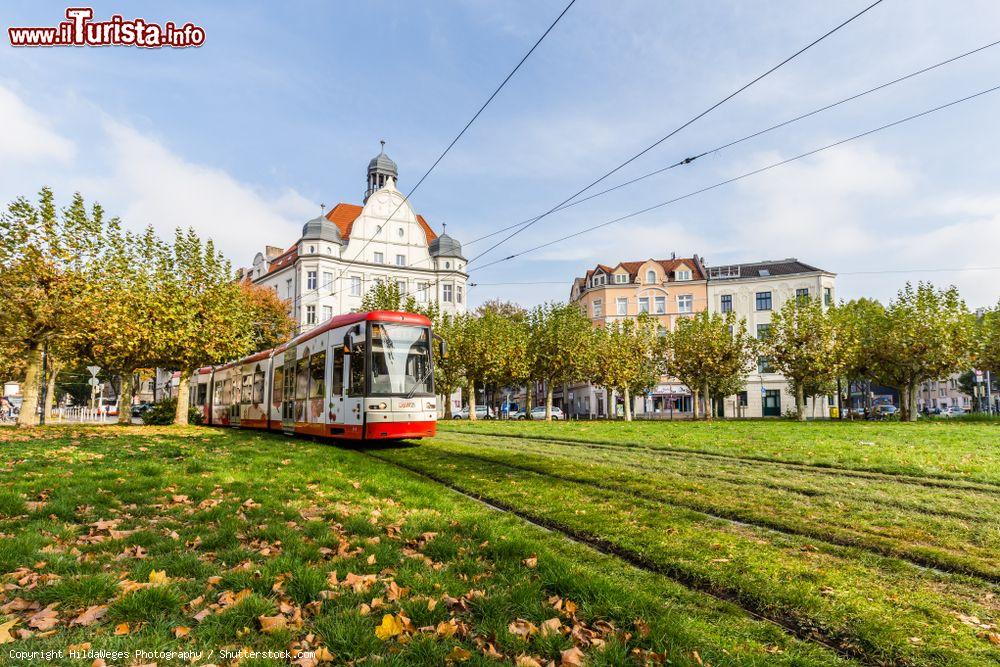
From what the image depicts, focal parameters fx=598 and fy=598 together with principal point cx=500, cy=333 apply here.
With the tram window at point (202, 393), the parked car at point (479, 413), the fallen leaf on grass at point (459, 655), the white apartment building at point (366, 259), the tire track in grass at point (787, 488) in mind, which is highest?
the white apartment building at point (366, 259)

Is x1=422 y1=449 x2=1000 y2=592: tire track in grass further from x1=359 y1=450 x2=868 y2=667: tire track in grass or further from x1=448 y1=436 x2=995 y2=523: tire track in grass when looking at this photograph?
x1=448 y1=436 x2=995 y2=523: tire track in grass

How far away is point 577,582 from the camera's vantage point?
4.51 m

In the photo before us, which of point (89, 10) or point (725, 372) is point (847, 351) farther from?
point (89, 10)

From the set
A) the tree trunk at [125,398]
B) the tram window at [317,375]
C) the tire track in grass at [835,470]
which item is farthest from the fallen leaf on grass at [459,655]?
the tree trunk at [125,398]

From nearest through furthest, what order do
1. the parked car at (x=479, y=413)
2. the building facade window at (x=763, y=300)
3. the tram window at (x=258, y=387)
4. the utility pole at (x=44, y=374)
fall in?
the utility pole at (x=44, y=374)
the tram window at (x=258, y=387)
the parked car at (x=479, y=413)
the building facade window at (x=763, y=300)

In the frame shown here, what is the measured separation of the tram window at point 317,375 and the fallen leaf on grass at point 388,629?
14.7 meters

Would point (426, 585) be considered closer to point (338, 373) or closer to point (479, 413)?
point (338, 373)

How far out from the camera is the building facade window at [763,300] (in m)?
66.9

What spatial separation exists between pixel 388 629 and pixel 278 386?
19964mm

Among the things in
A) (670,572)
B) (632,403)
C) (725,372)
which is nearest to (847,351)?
(725,372)

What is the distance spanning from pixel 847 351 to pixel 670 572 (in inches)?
1592

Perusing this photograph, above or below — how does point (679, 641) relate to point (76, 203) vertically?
below

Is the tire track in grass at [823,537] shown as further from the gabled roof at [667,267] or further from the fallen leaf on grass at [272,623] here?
the gabled roof at [667,267]

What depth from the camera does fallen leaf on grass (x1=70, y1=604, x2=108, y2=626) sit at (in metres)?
3.73
